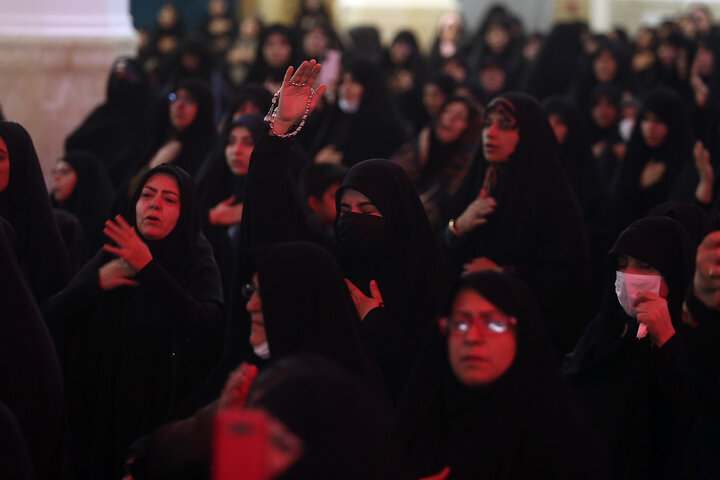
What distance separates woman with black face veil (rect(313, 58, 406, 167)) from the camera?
7215 mm

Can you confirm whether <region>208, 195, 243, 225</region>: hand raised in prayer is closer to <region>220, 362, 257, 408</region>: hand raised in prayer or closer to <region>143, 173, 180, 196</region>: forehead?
<region>143, 173, 180, 196</region>: forehead

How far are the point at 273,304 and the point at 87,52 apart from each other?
503cm

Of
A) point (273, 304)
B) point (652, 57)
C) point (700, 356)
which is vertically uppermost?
point (273, 304)

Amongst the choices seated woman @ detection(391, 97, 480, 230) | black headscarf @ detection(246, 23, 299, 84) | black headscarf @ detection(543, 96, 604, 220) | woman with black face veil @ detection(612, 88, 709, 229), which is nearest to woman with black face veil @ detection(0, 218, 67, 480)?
seated woman @ detection(391, 97, 480, 230)

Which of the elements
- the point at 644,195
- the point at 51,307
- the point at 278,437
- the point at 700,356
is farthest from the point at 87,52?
the point at 278,437

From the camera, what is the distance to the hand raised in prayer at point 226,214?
5082 mm

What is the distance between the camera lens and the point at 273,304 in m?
2.89

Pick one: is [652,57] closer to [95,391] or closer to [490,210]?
[490,210]

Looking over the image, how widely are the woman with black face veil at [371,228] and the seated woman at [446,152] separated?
2.21 metres

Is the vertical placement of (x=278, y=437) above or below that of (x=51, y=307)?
above

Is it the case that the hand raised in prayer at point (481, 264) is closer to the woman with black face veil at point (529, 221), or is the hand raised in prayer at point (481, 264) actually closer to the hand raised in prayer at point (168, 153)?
the woman with black face veil at point (529, 221)

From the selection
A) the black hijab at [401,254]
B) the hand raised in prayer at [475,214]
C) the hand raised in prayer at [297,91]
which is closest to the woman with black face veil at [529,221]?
the hand raised in prayer at [475,214]

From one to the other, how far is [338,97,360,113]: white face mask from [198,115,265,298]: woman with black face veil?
2.07m

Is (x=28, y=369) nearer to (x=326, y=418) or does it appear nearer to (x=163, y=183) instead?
(x=163, y=183)
